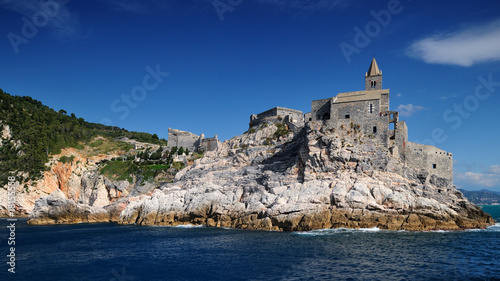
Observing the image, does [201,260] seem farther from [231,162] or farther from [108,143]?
[108,143]

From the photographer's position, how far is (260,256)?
2447 cm

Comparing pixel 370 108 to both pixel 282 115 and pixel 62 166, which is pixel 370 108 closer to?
pixel 282 115

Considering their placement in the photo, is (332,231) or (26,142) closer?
(332,231)

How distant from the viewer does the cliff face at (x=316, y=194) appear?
35188mm

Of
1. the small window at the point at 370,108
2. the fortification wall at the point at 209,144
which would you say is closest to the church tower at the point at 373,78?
the small window at the point at 370,108

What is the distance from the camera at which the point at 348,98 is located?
45938 millimetres

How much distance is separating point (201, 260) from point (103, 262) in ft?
22.1

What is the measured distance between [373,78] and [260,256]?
3276 centimetres

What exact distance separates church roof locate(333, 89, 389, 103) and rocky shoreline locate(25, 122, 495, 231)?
4849 millimetres

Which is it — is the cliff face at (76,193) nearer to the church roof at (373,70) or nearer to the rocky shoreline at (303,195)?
the rocky shoreline at (303,195)

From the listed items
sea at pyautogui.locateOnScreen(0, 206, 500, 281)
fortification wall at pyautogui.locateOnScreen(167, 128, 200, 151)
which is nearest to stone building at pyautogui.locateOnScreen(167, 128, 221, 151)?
fortification wall at pyautogui.locateOnScreen(167, 128, 200, 151)

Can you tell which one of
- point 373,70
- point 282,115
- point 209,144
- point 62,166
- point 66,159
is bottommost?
point 62,166

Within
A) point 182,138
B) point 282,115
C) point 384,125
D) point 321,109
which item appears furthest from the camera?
point 182,138

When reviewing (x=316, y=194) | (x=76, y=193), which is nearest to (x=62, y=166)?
(x=76, y=193)
